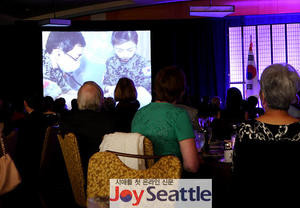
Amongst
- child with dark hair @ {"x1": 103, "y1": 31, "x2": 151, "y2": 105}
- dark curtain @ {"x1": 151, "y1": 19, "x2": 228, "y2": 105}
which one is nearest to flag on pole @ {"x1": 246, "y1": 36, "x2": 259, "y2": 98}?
dark curtain @ {"x1": 151, "y1": 19, "x2": 228, "y2": 105}

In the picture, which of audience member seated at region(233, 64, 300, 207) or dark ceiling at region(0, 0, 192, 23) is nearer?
audience member seated at region(233, 64, 300, 207)

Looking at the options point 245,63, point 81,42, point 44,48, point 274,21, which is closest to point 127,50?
point 81,42

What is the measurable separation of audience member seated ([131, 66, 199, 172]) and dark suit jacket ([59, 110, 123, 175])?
0.58 metres

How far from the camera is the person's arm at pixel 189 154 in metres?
2.47

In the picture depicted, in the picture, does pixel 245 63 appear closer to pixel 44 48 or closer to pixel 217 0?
pixel 217 0

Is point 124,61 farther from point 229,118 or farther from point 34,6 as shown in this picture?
point 229,118

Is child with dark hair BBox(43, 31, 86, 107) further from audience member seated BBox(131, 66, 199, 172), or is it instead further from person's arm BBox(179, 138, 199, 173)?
person's arm BBox(179, 138, 199, 173)

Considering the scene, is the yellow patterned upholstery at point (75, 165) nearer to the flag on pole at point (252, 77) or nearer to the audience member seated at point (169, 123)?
the audience member seated at point (169, 123)

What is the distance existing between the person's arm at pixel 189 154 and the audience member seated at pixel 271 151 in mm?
486

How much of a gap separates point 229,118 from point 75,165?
1897mm

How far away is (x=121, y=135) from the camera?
2.31 metres

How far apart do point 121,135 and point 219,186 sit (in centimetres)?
86

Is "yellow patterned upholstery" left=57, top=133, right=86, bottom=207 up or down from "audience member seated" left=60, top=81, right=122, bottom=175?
down

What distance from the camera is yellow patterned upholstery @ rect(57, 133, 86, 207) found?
286cm
